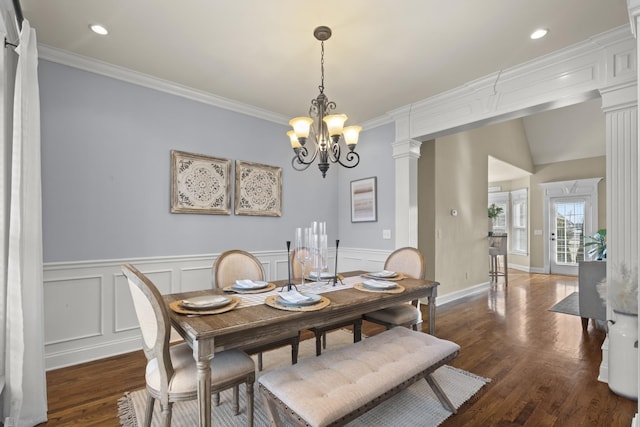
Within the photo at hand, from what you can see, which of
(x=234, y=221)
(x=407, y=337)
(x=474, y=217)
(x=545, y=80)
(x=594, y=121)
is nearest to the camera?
(x=407, y=337)

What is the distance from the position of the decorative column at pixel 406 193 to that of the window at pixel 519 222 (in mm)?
5911

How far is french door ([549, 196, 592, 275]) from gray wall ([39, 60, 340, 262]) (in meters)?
7.38

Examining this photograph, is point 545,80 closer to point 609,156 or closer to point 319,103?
point 609,156

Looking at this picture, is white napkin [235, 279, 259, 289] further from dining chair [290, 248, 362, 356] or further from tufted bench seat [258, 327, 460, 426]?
tufted bench seat [258, 327, 460, 426]

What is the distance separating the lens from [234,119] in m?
3.70

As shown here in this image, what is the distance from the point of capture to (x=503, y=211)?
877 centimetres

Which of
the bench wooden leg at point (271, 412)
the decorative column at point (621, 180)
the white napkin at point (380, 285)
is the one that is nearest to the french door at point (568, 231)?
the decorative column at point (621, 180)

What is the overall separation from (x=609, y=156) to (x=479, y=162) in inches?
131

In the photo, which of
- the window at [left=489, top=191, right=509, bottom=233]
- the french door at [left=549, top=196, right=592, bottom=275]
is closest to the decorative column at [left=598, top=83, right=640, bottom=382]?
the french door at [left=549, top=196, right=592, bottom=275]

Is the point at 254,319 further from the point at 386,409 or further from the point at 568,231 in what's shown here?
the point at 568,231

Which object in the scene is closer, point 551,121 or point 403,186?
point 403,186

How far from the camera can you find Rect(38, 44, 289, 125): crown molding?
2.63 meters

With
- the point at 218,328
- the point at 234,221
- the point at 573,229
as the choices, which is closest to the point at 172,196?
the point at 234,221

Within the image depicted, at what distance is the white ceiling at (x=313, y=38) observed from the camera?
2.10 metres
